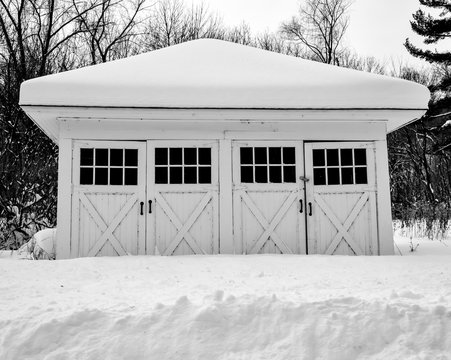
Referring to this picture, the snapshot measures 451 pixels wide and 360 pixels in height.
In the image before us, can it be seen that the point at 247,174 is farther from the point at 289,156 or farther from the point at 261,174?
the point at 289,156

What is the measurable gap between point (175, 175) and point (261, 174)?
1.46m

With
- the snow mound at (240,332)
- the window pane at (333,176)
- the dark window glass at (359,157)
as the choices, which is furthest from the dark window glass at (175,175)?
the snow mound at (240,332)

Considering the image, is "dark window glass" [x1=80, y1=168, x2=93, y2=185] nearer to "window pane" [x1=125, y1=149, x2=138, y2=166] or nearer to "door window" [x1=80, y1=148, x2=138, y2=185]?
"door window" [x1=80, y1=148, x2=138, y2=185]

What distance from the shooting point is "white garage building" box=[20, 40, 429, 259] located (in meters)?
7.25

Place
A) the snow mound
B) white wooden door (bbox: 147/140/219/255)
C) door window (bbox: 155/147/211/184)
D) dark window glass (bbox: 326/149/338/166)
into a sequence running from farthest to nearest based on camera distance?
dark window glass (bbox: 326/149/338/166), door window (bbox: 155/147/211/184), white wooden door (bbox: 147/140/219/255), the snow mound

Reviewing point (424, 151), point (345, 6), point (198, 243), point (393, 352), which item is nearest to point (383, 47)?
point (345, 6)

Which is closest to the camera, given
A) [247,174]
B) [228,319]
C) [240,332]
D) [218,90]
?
[240,332]

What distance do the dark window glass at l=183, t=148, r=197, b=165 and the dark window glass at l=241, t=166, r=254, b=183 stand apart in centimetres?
83

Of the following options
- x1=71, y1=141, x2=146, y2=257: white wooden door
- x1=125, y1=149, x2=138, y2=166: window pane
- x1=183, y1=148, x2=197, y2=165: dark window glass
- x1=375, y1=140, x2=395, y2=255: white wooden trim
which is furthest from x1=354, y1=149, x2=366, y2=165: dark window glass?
x1=125, y1=149, x2=138, y2=166: window pane

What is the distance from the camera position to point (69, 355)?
3117 mm

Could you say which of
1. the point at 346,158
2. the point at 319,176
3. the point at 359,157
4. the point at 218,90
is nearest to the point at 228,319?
the point at 218,90

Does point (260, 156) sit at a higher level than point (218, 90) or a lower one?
lower

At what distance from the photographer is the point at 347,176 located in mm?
7797

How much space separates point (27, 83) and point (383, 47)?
2456 centimetres
